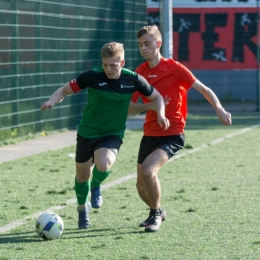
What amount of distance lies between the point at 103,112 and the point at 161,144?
2.13 feet

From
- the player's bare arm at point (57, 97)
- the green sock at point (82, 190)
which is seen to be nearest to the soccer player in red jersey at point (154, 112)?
the green sock at point (82, 190)

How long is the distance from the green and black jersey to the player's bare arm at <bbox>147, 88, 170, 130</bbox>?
5cm

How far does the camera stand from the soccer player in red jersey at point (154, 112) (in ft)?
25.3

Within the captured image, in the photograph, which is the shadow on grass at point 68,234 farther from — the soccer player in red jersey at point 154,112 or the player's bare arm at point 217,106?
the player's bare arm at point 217,106

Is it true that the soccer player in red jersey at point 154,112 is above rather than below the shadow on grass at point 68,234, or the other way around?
above

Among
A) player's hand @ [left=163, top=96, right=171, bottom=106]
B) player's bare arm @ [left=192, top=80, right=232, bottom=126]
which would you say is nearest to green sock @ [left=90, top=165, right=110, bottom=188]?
player's hand @ [left=163, top=96, right=171, bottom=106]

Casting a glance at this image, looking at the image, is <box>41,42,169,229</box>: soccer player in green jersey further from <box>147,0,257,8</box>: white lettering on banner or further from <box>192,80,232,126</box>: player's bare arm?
<box>147,0,257,8</box>: white lettering on banner

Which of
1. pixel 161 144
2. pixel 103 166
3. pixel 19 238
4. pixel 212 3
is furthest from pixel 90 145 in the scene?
pixel 212 3

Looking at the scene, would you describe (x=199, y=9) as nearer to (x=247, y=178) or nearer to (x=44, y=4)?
(x=44, y=4)

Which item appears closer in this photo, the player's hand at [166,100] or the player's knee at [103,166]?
the player's knee at [103,166]

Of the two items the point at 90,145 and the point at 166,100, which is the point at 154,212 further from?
the point at 166,100

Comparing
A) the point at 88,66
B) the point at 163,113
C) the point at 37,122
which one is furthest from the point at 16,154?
the point at 163,113

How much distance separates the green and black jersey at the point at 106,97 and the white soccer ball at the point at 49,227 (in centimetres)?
90

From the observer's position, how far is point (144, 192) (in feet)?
26.5
